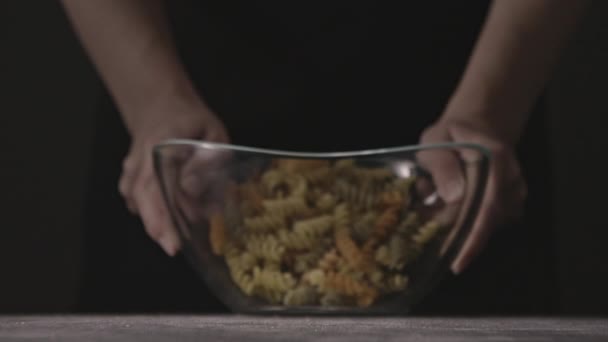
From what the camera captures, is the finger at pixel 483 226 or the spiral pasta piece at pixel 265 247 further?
the finger at pixel 483 226

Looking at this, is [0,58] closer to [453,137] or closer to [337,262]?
[453,137]

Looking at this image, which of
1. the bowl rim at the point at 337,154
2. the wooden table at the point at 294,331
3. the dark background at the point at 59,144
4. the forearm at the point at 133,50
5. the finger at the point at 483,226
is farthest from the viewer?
the dark background at the point at 59,144

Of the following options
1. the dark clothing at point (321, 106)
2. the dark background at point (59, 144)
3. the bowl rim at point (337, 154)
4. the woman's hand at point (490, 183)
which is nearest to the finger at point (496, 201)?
the woman's hand at point (490, 183)

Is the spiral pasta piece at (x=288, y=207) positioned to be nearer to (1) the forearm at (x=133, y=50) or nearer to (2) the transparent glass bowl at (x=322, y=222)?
(2) the transparent glass bowl at (x=322, y=222)

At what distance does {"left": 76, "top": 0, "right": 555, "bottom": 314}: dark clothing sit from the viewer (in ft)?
3.27

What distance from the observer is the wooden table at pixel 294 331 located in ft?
1.09

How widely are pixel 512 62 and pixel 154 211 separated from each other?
389 millimetres

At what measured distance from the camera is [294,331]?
357mm

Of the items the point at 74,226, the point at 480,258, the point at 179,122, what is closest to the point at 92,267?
the point at 179,122

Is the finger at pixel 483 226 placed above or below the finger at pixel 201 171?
below

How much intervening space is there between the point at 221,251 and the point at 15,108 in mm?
1574

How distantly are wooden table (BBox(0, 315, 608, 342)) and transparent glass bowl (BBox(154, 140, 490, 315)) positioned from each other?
18 cm

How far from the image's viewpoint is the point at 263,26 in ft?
3.44

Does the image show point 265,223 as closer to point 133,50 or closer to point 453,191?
point 453,191
